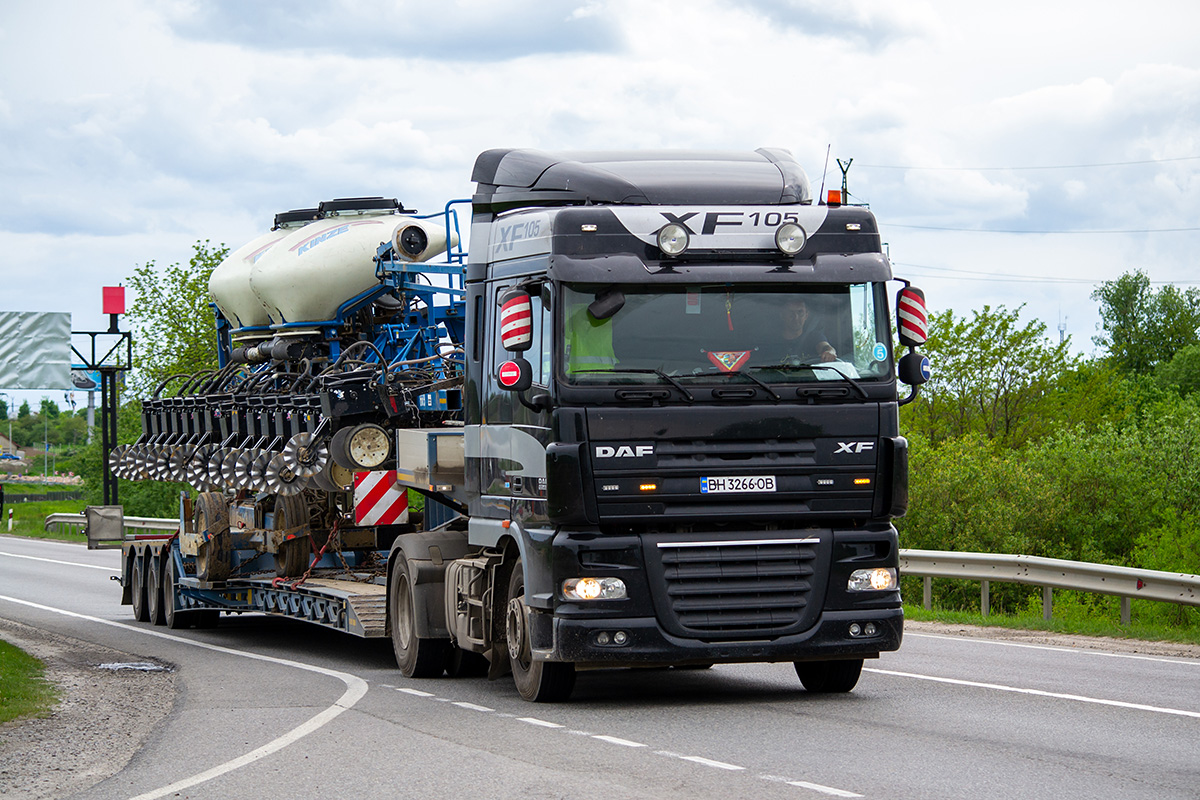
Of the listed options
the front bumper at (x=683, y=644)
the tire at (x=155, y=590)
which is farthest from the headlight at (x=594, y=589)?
the tire at (x=155, y=590)

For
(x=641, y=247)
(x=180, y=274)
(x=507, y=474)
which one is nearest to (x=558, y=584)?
(x=507, y=474)

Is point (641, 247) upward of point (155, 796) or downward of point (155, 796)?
upward

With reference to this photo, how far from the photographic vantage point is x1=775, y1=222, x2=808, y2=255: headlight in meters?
10.4

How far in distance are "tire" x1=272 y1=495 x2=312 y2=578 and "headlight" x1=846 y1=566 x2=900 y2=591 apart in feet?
23.8

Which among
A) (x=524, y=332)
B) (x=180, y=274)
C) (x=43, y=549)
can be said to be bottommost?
(x=43, y=549)

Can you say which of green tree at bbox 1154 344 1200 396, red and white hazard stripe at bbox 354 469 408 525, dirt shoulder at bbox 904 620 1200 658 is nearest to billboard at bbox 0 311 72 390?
red and white hazard stripe at bbox 354 469 408 525

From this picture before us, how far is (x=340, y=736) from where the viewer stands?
980 centimetres

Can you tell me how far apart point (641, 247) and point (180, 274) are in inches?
1545

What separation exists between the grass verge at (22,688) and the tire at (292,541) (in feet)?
8.54

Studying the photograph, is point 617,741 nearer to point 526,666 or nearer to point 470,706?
point 526,666

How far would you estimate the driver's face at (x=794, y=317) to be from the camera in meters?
10.4

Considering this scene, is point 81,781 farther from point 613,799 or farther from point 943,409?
point 943,409

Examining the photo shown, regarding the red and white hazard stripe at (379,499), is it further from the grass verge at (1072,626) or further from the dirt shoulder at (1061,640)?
the grass verge at (1072,626)

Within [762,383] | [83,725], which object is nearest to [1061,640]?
[762,383]
